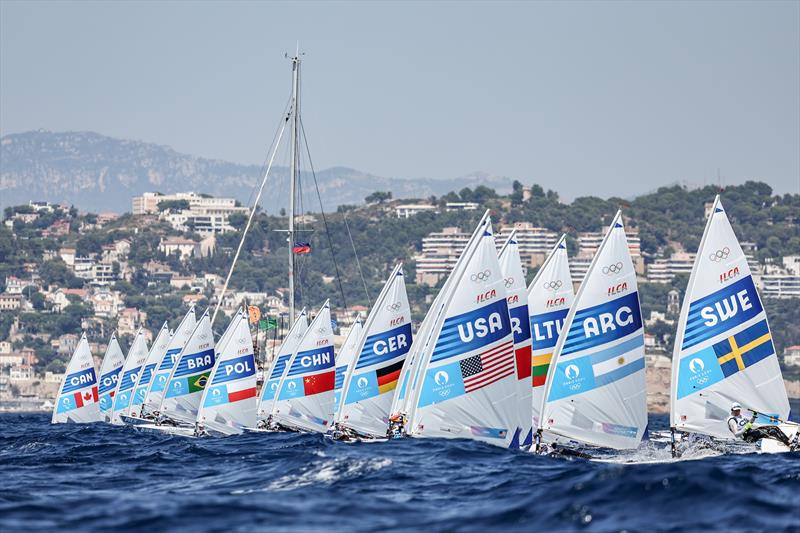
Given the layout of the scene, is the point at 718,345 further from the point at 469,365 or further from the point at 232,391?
the point at 232,391

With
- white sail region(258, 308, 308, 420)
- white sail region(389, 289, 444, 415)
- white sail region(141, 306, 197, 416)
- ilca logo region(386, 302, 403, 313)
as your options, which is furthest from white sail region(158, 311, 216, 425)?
white sail region(389, 289, 444, 415)

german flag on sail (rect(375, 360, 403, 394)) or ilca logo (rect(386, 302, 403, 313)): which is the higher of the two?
ilca logo (rect(386, 302, 403, 313))

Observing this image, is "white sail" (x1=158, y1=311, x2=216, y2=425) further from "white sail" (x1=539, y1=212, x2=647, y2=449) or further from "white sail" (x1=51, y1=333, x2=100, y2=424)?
"white sail" (x1=539, y1=212, x2=647, y2=449)

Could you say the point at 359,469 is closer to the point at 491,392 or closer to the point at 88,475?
the point at 491,392

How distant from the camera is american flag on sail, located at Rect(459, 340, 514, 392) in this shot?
32.7 meters

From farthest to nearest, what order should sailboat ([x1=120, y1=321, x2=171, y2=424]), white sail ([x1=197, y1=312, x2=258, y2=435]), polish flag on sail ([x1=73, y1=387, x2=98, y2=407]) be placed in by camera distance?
polish flag on sail ([x1=73, y1=387, x2=98, y2=407]), sailboat ([x1=120, y1=321, x2=171, y2=424]), white sail ([x1=197, y1=312, x2=258, y2=435])

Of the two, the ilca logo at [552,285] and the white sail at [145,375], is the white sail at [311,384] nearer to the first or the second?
the ilca logo at [552,285]

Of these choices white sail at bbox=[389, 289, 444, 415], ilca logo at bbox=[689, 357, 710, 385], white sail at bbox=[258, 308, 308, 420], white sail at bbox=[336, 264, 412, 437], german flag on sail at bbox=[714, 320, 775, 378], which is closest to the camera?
ilca logo at bbox=[689, 357, 710, 385]

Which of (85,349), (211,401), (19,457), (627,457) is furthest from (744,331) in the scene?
(85,349)

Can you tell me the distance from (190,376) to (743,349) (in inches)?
1143

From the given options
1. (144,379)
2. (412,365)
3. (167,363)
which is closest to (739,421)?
(412,365)

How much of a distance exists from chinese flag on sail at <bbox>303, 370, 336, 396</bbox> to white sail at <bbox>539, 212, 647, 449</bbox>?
18.6 m

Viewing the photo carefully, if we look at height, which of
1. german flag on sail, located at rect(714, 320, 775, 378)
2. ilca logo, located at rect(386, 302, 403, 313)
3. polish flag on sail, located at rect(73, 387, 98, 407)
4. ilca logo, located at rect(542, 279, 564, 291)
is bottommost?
polish flag on sail, located at rect(73, 387, 98, 407)

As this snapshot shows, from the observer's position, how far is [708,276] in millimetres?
33844
